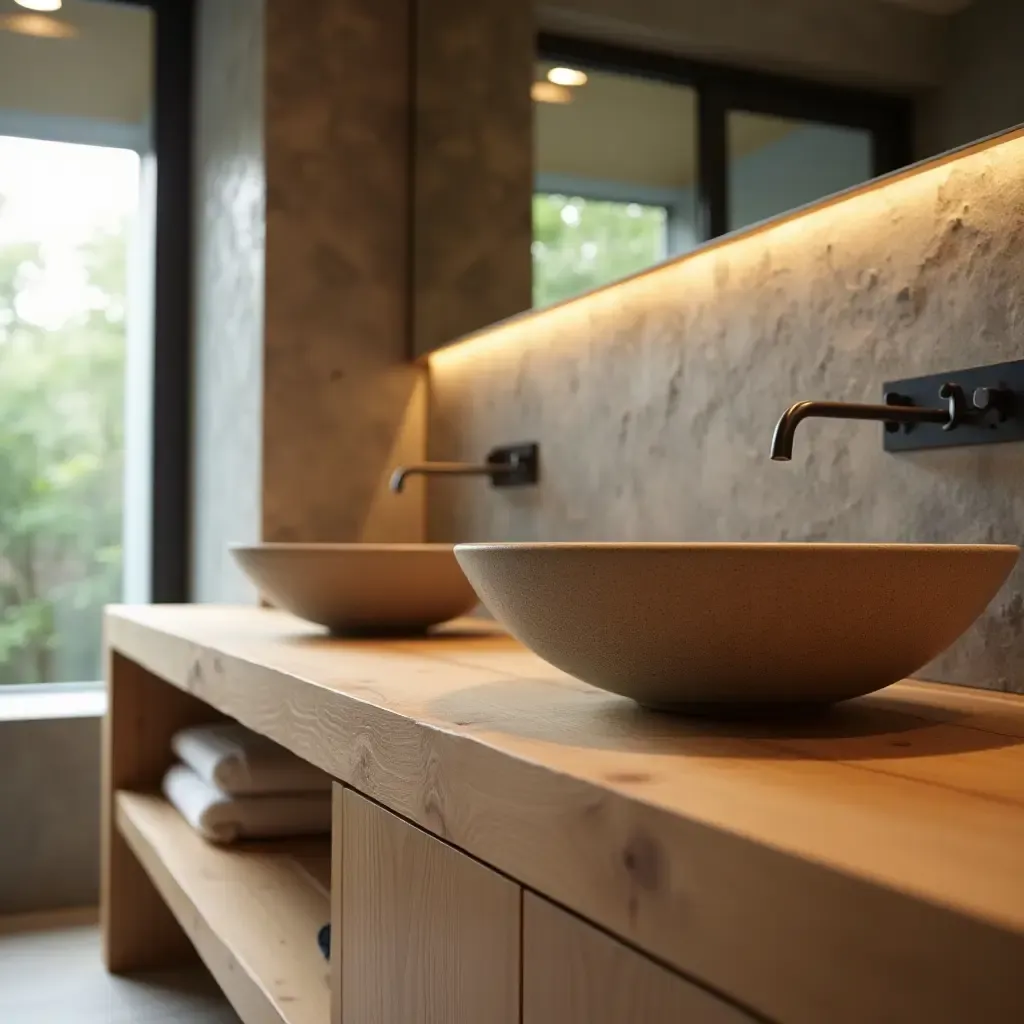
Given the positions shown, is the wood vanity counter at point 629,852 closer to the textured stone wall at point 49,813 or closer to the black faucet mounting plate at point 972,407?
the black faucet mounting plate at point 972,407

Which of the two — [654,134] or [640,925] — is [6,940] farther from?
[640,925]

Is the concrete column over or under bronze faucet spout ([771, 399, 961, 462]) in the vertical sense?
over

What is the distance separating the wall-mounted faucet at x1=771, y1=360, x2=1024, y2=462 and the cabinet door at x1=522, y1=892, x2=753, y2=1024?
537mm

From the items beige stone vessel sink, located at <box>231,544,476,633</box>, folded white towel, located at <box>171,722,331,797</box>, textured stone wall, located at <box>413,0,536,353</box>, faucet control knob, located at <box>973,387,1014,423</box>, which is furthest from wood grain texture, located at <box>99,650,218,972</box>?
faucet control knob, located at <box>973,387,1014,423</box>

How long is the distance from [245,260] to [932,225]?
1.61 meters

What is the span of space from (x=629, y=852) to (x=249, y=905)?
115cm

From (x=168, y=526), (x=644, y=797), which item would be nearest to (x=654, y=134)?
(x=644, y=797)

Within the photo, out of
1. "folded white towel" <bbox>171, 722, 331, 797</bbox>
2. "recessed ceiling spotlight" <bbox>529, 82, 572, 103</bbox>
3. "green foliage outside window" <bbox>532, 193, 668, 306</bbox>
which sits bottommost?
"folded white towel" <bbox>171, 722, 331, 797</bbox>

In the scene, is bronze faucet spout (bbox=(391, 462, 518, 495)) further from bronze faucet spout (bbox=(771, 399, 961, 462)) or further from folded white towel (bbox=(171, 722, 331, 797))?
bronze faucet spout (bbox=(771, 399, 961, 462))

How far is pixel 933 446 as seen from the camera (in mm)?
1244

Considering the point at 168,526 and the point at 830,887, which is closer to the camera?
the point at 830,887

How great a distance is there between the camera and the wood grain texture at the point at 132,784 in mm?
2314

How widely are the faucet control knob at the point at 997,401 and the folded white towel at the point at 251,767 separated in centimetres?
123

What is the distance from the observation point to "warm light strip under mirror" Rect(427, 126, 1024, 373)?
1234mm
